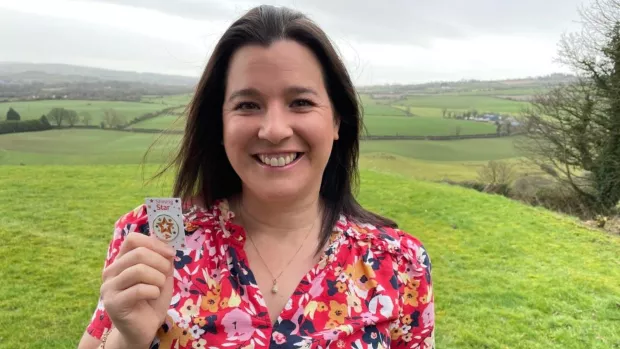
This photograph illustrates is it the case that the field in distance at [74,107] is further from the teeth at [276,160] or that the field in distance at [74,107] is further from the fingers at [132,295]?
the fingers at [132,295]

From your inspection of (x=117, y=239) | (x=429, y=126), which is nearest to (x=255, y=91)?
(x=117, y=239)

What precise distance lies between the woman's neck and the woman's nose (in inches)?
13.7

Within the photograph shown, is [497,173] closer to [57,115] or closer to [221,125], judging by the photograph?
[57,115]

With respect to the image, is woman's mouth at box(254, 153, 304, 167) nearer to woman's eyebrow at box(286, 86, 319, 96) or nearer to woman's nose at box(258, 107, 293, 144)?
woman's nose at box(258, 107, 293, 144)

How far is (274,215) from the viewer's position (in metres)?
1.88

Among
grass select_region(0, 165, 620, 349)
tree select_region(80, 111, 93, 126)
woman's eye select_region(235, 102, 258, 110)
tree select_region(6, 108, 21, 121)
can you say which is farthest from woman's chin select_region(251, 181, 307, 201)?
tree select_region(80, 111, 93, 126)

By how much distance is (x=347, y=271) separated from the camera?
1771 mm

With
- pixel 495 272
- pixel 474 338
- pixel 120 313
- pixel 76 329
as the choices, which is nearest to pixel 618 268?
pixel 495 272

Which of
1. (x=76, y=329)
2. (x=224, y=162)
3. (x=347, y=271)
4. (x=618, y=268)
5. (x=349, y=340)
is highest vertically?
(x=224, y=162)

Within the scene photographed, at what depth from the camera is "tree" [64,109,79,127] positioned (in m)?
11.3

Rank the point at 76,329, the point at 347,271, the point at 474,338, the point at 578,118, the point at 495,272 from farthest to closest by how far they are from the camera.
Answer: the point at 578,118 < the point at 495,272 < the point at 474,338 < the point at 76,329 < the point at 347,271

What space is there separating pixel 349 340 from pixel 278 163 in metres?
0.66

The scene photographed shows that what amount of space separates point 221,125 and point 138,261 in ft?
2.39

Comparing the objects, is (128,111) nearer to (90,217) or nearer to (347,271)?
(90,217)
